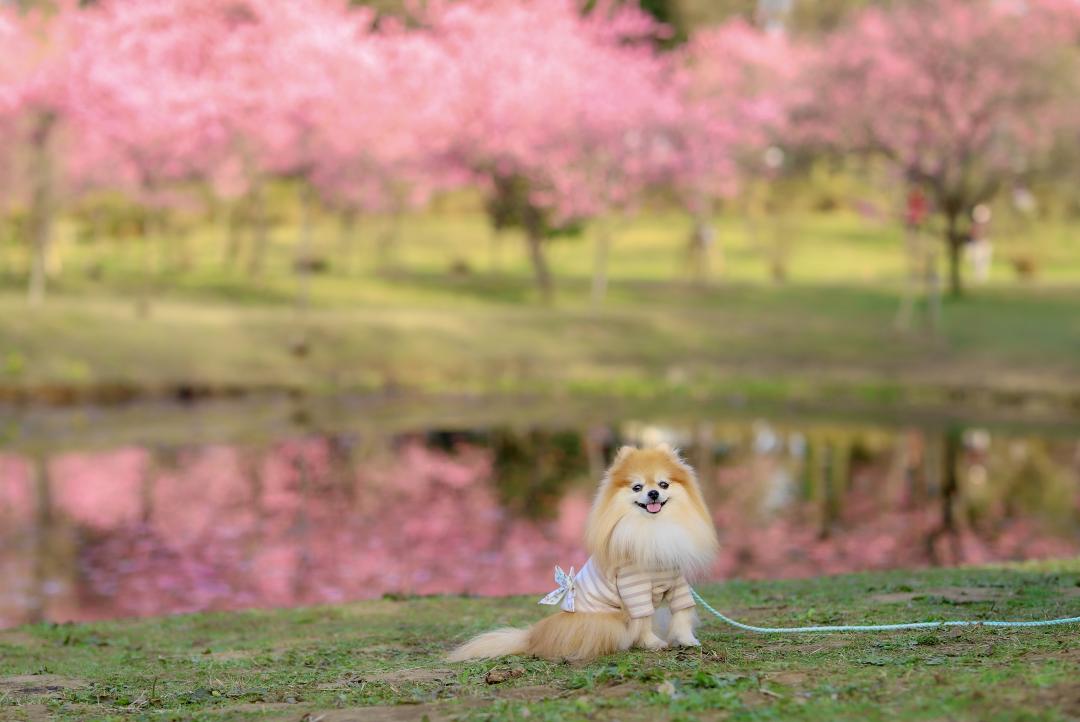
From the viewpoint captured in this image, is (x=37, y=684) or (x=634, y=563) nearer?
(x=634, y=563)

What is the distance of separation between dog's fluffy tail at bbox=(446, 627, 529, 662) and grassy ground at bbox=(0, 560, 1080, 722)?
13cm

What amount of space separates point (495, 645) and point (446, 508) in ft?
33.8

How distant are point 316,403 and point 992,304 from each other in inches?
874

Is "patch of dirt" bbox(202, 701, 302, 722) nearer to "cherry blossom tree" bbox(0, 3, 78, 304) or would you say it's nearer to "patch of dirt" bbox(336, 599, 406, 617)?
"patch of dirt" bbox(336, 599, 406, 617)

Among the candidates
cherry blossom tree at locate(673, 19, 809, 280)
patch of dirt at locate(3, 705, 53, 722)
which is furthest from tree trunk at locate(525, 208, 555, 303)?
patch of dirt at locate(3, 705, 53, 722)

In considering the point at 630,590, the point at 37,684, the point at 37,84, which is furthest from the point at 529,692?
the point at 37,84

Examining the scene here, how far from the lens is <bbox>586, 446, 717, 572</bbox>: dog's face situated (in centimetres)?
657

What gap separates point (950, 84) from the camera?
36.6m

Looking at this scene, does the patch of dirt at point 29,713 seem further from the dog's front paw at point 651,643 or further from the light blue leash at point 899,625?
the light blue leash at point 899,625

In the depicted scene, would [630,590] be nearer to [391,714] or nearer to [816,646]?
[816,646]

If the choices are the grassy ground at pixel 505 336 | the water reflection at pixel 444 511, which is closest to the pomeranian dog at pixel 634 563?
the water reflection at pixel 444 511

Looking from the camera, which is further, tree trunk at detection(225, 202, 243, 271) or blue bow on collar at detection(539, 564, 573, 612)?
tree trunk at detection(225, 202, 243, 271)

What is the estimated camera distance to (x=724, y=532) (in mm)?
16109

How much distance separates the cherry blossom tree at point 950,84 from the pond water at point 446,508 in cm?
1427
